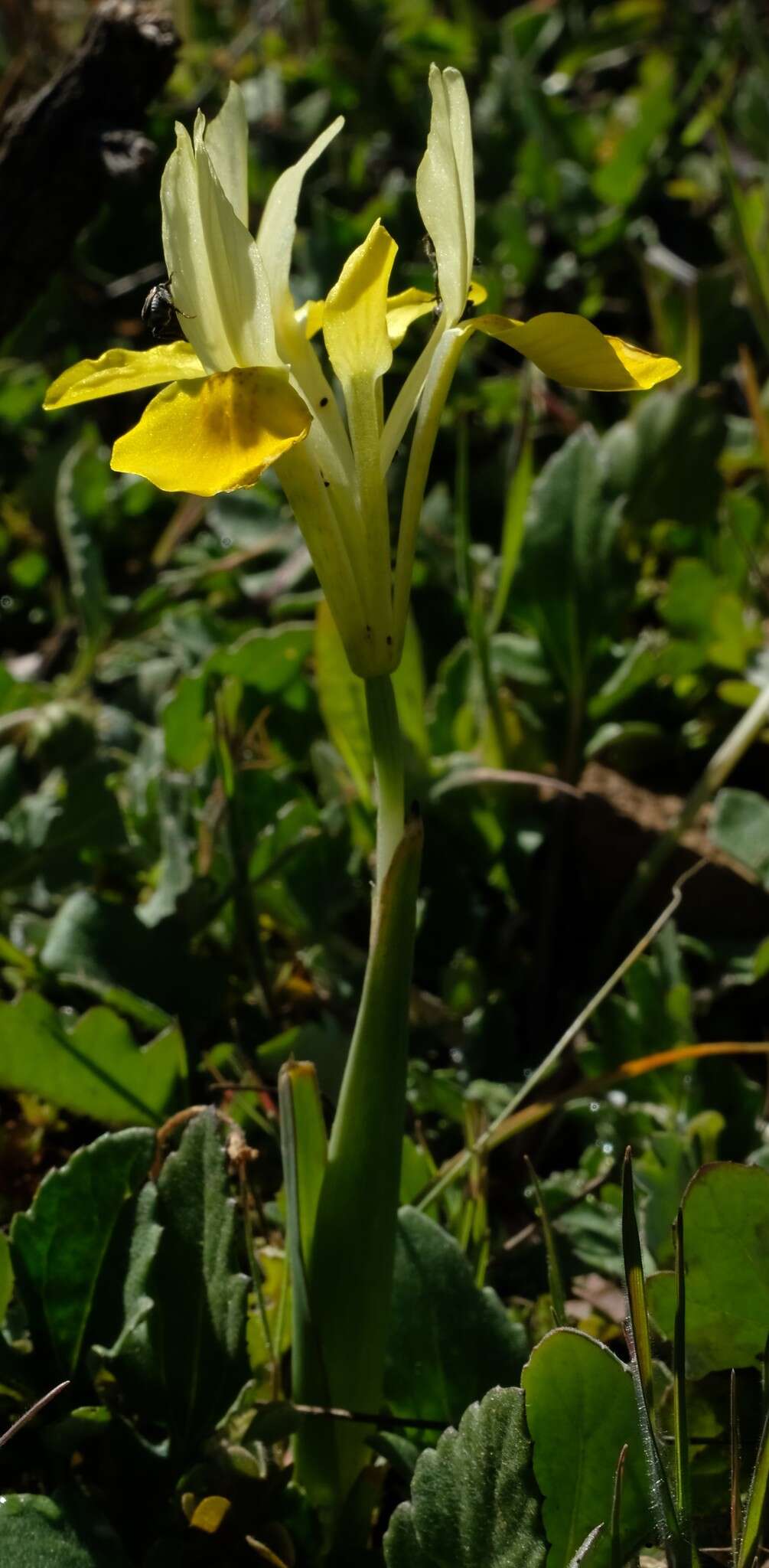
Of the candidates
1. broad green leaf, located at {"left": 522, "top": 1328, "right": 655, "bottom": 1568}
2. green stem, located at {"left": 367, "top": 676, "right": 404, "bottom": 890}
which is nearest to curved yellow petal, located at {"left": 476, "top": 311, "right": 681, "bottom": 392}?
green stem, located at {"left": 367, "top": 676, "right": 404, "bottom": 890}

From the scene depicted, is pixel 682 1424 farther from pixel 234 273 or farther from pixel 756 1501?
pixel 234 273

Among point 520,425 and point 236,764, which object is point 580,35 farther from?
point 236,764

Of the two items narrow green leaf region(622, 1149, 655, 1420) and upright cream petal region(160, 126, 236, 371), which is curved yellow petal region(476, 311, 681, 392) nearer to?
upright cream petal region(160, 126, 236, 371)

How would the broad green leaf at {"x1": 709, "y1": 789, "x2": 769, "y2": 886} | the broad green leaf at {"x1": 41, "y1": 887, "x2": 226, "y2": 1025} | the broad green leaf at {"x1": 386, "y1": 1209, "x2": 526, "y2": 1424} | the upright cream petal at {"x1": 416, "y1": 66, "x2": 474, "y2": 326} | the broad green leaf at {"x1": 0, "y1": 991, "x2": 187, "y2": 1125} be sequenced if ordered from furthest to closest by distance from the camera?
the broad green leaf at {"x1": 709, "y1": 789, "x2": 769, "y2": 886} → the broad green leaf at {"x1": 41, "y1": 887, "x2": 226, "y2": 1025} → the broad green leaf at {"x1": 0, "y1": 991, "x2": 187, "y2": 1125} → the broad green leaf at {"x1": 386, "y1": 1209, "x2": 526, "y2": 1424} → the upright cream petal at {"x1": 416, "y1": 66, "x2": 474, "y2": 326}

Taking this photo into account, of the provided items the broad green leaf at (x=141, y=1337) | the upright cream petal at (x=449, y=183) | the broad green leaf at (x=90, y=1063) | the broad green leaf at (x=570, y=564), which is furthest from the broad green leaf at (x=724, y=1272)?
the broad green leaf at (x=570, y=564)

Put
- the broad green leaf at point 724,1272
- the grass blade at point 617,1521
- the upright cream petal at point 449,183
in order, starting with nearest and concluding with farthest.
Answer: the grass blade at point 617,1521 → the upright cream petal at point 449,183 → the broad green leaf at point 724,1272

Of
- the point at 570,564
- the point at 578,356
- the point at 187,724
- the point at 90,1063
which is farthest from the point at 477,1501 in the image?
the point at 570,564

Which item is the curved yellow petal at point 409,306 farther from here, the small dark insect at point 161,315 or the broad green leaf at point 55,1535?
the broad green leaf at point 55,1535
